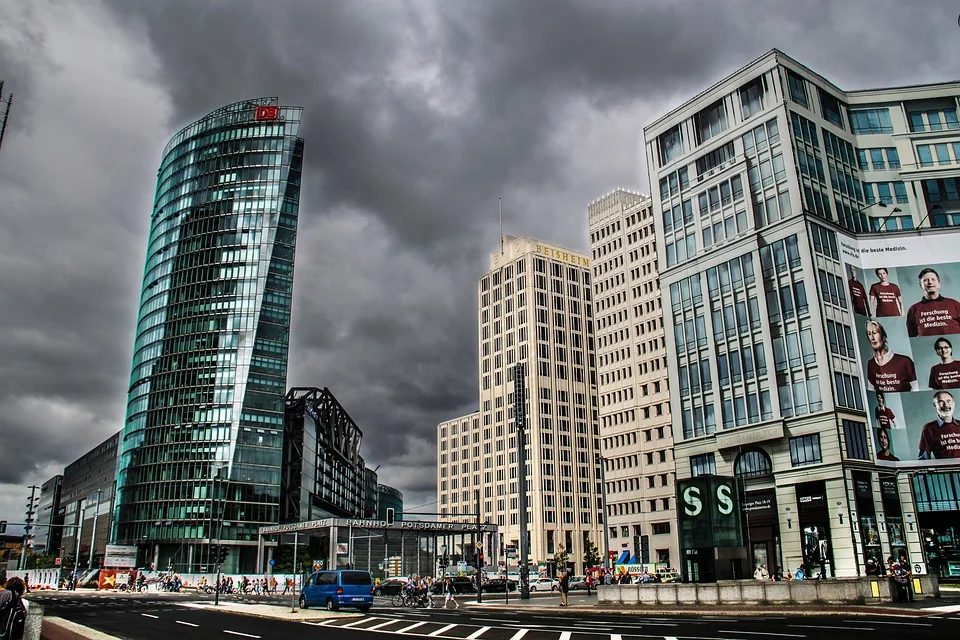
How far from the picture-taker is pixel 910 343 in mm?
55844

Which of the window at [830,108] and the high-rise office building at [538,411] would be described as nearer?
the window at [830,108]

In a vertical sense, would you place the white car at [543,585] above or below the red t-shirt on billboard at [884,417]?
below

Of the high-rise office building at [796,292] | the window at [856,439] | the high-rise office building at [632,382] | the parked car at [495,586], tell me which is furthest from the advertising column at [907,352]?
the high-rise office building at [632,382]

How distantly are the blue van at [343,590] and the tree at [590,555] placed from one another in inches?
3594

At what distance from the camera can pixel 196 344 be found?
125 metres

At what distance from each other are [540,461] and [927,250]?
96.4 meters

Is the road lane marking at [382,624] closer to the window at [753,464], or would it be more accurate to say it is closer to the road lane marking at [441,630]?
the road lane marking at [441,630]

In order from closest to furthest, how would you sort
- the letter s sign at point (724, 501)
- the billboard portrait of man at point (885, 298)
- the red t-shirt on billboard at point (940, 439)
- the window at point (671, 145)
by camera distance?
the letter s sign at point (724, 501)
the red t-shirt on billboard at point (940, 439)
the billboard portrait of man at point (885, 298)
the window at point (671, 145)

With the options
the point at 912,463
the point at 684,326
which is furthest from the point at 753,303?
the point at 912,463

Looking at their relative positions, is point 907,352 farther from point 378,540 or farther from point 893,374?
point 378,540

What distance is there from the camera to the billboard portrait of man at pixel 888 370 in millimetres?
55188

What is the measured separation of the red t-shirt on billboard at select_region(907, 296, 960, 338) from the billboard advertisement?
64mm

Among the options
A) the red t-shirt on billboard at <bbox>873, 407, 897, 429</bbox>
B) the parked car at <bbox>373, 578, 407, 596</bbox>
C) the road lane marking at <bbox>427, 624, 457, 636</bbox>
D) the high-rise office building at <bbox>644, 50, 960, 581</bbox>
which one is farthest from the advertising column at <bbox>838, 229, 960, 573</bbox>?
the road lane marking at <bbox>427, 624, 457, 636</bbox>

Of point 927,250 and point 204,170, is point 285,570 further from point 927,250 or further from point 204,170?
point 927,250
